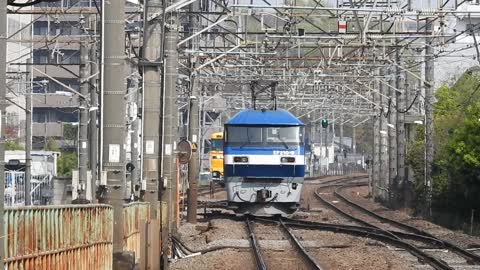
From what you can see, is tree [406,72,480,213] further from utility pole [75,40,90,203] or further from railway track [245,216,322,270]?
utility pole [75,40,90,203]

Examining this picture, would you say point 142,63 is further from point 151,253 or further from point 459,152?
point 459,152

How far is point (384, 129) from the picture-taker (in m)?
55.3

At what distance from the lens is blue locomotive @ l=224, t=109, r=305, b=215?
115ft

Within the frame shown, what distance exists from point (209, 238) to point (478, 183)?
10410 millimetres

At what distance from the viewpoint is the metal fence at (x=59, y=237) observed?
11.6m

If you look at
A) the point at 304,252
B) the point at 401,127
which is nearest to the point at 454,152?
the point at 401,127

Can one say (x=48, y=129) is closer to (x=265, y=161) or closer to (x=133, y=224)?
(x=265, y=161)

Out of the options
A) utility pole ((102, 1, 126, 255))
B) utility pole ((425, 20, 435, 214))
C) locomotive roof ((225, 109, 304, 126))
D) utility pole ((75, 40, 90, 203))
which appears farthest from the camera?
utility pole ((425, 20, 435, 214))

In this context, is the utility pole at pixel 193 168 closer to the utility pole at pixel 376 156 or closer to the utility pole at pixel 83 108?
the utility pole at pixel 83 108

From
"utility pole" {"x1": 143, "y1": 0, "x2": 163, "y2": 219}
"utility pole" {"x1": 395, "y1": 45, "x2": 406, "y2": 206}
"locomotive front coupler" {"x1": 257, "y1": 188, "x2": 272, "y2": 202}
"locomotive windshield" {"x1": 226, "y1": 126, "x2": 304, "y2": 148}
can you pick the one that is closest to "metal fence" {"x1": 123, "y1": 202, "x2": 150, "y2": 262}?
"utility pole" {"x1": 143, "y1": 0, "x2": 163, "y2": 219}

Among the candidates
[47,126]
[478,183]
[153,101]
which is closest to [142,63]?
[153,101]

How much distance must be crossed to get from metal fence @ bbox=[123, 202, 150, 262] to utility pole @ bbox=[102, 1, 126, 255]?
3.96 feet

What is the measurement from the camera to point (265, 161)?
35.1 meters

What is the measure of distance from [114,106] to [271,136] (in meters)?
19.5
